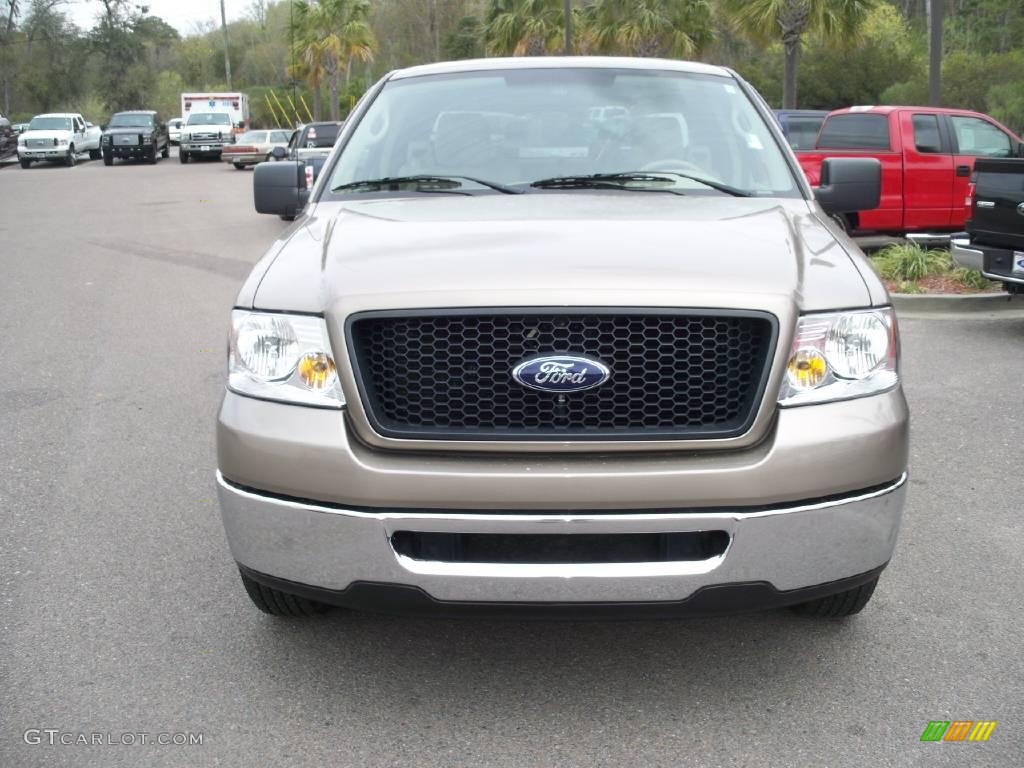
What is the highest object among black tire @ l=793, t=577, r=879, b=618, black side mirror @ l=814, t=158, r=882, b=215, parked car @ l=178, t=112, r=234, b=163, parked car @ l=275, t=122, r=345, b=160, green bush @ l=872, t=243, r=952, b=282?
parked car @ l=178, t=112, r=234, b=163

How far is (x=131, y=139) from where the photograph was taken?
38.6 m

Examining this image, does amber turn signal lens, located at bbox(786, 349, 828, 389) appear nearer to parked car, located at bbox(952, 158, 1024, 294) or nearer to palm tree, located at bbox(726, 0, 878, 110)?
parked car, located at bbox(952, 158, 1024, 294)

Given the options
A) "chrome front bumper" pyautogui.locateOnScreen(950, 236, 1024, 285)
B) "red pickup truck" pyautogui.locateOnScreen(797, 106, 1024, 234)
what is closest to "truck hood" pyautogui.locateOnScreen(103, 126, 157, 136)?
"red pickup truck" pyautogui.locateOnScreen(797, 106, 1024, 234)

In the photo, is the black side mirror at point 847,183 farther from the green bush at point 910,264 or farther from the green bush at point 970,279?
the green bush at point 910,264

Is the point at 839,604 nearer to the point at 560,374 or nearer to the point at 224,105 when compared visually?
the point at 560,374

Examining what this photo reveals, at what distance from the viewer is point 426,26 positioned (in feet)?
216

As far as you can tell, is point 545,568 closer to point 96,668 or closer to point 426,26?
point 96,668

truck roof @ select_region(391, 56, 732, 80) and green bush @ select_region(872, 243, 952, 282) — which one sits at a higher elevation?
truck roof @ select_region(391, 56, 732, 80)

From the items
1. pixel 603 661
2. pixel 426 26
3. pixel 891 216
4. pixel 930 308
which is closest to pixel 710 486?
pixel 603 661

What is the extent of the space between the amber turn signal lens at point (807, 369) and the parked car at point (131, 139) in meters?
39.3

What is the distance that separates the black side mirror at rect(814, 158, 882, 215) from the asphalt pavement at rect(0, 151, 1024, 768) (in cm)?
138

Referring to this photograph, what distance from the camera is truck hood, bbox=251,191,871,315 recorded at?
2854mm

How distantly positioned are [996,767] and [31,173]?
36.6 metres

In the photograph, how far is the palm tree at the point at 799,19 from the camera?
23.8m
